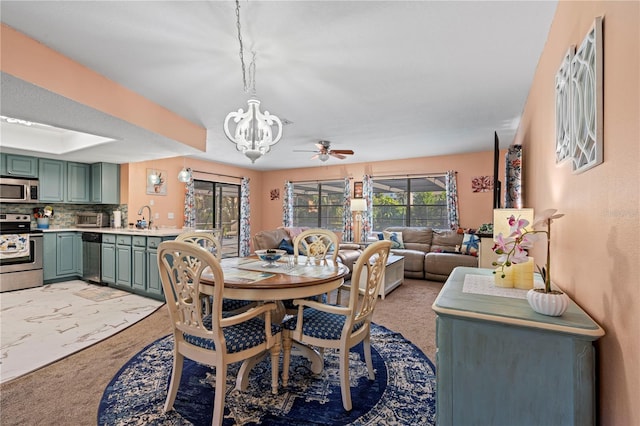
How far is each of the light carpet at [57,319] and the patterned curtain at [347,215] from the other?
438cm

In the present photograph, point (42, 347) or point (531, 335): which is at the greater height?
point (531, 335)

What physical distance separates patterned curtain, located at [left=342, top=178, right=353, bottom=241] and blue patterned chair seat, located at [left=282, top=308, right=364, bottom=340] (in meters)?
5.17

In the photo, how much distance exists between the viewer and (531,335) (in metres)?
1.09

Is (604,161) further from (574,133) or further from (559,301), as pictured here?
(559,301)

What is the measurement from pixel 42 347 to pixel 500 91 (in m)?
4.96

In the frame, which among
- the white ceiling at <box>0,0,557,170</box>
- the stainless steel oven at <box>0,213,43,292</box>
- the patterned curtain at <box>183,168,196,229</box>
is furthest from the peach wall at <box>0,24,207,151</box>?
the stainless steel oven at <box>0,213,43,292</box>

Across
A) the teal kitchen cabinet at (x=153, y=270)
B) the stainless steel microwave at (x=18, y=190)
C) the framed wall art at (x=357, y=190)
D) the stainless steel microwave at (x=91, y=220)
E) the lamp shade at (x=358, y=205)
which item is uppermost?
the framed wall art at (x=357, y=190)

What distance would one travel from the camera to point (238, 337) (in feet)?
5.78

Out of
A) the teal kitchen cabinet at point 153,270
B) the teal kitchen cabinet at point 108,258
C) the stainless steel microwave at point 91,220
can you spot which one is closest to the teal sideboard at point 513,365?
the teal kitchen cabinet at point 153,270

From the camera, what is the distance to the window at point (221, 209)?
7.10m

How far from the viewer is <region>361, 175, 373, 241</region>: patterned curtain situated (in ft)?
23.1

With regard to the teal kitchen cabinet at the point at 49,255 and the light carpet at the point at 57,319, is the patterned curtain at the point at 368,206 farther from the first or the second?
the teal kitchen cabinet at the point at 49,255

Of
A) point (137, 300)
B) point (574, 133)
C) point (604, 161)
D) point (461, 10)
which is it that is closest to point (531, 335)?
point (604, 161)

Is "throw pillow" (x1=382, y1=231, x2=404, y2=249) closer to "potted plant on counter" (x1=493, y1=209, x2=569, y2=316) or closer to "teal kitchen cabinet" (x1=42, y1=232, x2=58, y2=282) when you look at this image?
"potted plant on counter" (x1=493, y1=209, x2=569, y2=316)
